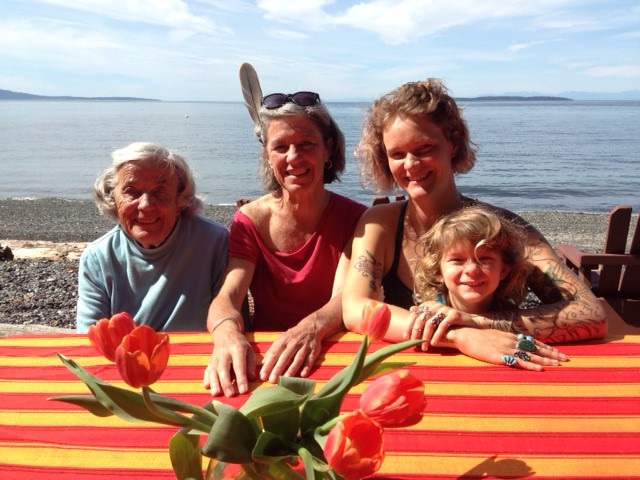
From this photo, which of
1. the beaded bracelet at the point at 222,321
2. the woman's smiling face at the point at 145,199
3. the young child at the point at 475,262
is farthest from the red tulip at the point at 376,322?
the woman's smiling face at the point at 145,199

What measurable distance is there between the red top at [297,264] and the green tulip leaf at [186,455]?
217 centimetres

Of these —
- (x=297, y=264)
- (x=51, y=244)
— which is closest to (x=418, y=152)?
(x=297, y=264)

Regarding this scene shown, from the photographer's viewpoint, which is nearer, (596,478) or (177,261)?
(596,478)

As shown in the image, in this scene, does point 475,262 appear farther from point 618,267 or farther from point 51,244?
point 51,244

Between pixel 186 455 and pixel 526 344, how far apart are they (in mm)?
1488

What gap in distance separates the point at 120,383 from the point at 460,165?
6.24 ft

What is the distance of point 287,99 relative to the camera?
324cm

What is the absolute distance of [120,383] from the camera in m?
2.10

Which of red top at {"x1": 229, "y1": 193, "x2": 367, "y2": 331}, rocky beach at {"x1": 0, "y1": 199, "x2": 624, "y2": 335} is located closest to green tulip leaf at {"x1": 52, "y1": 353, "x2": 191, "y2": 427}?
red top at {"x1": 229, "y1": 193, "x2": 367, "y2": 331}

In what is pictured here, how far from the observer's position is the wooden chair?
14.0 ft

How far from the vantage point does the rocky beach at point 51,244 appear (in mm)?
7012

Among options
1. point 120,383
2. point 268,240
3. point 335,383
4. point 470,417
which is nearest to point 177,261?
point 268,240

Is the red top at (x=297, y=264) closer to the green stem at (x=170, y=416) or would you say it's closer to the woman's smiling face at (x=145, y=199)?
the woman's smiling face at (x=145, y=199)

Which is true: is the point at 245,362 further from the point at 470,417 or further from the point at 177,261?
the point at 177,261
